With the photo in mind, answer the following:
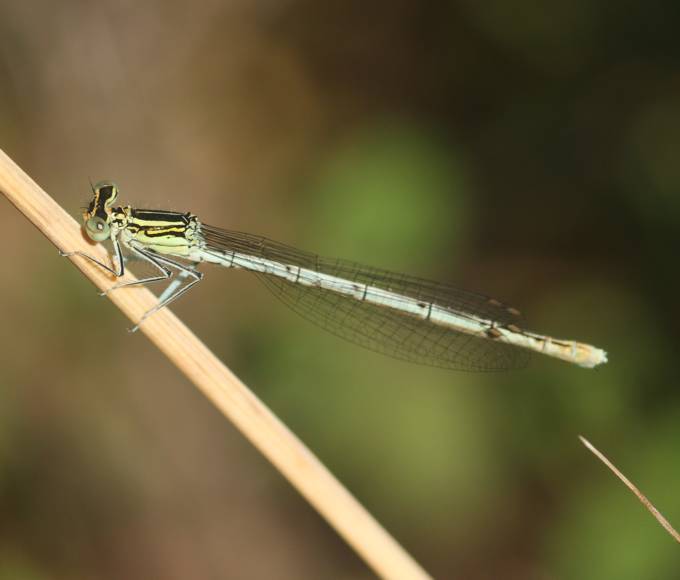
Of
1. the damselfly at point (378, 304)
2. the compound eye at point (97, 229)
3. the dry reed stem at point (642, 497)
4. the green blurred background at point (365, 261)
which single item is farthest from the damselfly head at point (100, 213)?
the dry reed stem at point (642, 497)

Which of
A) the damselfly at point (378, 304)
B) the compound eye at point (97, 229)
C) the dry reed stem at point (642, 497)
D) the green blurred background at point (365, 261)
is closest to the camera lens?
the dry reed stem at point (642, 497)

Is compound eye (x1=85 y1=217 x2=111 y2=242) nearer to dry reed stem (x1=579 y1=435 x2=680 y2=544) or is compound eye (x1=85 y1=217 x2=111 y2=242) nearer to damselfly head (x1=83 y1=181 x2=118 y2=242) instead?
damselfly head (x1=83 y1=181 x2=118 y2=242)

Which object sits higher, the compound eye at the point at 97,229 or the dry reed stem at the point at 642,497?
the compound eye at the point at 97,229

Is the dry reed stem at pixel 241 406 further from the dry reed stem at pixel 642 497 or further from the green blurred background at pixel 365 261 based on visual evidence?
the green blurred background at pixel 365 261

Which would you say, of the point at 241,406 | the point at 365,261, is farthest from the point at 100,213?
the point at 365,261

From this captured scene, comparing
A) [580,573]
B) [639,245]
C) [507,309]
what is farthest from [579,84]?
[580,573]

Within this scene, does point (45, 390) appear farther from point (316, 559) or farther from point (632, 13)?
point (632, 13)
